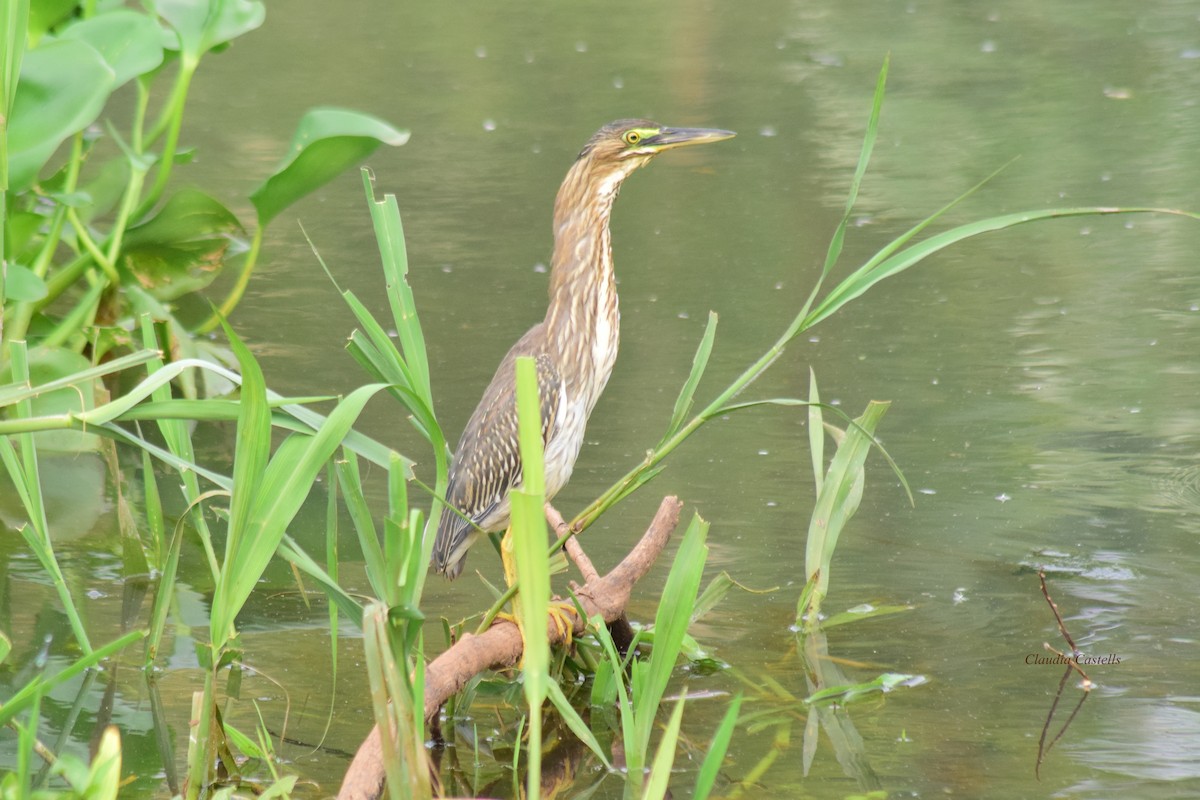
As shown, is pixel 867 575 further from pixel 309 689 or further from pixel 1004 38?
pixel 1004 38

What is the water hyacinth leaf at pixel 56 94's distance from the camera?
3.82 meters

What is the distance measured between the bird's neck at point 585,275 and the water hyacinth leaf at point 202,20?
5.01 ft

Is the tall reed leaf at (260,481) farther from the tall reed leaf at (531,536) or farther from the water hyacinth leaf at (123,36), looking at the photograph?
the water hyacinth leaf at (123,36)

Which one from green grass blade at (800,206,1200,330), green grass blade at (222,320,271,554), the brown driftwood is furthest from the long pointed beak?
green grass blade at (222,320,271,554)

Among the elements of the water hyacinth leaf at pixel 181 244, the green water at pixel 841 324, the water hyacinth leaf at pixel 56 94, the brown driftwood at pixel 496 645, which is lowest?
the green water at pixel 841 324

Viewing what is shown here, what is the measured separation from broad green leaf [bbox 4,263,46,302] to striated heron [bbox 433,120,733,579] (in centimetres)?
138

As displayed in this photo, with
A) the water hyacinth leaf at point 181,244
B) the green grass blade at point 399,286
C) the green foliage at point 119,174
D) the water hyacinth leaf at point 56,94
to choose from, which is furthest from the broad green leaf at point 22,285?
the green grass blade at point 399,286

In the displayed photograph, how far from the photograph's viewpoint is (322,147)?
454cm

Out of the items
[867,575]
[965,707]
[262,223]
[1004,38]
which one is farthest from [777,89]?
[965,707]

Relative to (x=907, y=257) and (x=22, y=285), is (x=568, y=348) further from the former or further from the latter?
(x=22, y=285)

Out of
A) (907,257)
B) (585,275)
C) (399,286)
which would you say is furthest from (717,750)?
(585,275)

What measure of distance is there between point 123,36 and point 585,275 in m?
1.80

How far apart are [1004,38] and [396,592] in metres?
9.90

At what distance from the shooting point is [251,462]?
2.24 m
